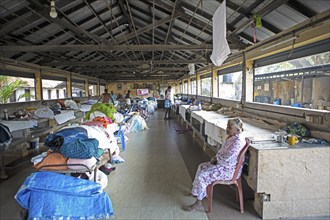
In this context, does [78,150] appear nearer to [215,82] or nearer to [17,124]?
[17,124]

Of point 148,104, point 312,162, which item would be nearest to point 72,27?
point 312,162

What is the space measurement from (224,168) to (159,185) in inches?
46.0

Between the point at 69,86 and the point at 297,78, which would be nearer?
the point at 297,78

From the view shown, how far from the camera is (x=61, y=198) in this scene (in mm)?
2309

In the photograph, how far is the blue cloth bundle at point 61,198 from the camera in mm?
2246

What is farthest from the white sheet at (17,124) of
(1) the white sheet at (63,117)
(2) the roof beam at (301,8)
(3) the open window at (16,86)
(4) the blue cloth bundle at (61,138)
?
(2) the roof beam at (301,8)

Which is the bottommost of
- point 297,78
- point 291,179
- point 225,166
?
point 291,179

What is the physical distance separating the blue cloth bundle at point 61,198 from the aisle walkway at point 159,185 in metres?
0.31

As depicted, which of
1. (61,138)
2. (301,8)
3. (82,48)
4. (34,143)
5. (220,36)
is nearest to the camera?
(61,138)

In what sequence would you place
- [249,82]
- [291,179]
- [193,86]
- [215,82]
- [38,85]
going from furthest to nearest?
[193,86] < [215,82] < [38,85] < [249,82] < [291,179]

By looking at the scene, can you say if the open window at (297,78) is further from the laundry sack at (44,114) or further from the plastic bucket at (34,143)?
the plastic bucket at (34,143)

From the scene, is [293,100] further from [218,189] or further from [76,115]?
[76,115]

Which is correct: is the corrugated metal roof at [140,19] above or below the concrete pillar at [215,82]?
above

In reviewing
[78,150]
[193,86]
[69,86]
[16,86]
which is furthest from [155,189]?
[193,86]
